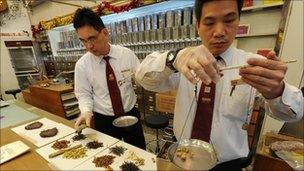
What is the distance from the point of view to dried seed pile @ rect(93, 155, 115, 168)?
107cm

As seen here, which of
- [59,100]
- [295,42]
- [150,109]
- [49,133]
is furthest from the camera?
[59,100]

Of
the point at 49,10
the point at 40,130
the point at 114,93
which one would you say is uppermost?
the point at 49,10

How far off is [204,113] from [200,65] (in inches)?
18.7

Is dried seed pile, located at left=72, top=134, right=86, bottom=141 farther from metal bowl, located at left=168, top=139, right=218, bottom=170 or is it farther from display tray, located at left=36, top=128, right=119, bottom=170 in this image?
metal bowl, located at left=168, top=139, right=218, bottom=170

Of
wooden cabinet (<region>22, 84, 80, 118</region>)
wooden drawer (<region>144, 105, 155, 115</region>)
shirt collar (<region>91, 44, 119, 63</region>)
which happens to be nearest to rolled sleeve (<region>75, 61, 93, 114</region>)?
shirt collar (<region>91, 44, 119, 63</region>)

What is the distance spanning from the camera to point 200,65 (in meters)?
0.69

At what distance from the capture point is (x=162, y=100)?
2883mm

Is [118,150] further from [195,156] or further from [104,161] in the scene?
[195,156]

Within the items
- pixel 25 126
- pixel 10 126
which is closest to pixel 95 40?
pixel 25 126

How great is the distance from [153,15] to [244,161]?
272 cm

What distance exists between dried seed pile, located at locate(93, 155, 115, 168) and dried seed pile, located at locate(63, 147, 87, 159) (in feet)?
0.36

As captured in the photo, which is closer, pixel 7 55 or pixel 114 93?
pixel 114 93

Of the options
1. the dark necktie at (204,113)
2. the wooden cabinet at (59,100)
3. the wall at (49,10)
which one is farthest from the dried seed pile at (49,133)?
the wall at (49,10)

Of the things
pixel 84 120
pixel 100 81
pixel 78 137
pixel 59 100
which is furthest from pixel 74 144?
pixel 59 100
